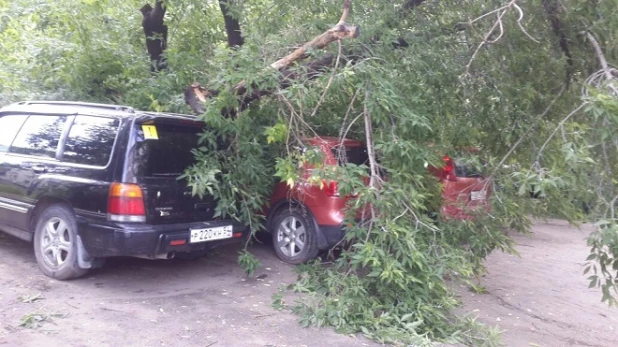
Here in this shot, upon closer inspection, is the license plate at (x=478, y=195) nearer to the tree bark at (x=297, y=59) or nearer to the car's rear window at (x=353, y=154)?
the car's rear window at (x=353, y=154)

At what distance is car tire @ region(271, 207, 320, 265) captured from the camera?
7.60 m

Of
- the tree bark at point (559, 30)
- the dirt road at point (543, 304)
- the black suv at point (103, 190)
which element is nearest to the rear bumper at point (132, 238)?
the black suv at point (103, 190)

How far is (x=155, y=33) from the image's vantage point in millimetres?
8547

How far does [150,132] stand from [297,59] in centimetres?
161

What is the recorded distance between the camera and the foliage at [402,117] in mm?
5695

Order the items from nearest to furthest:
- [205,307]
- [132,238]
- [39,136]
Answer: [132,238]
[205,307]
[39,136]

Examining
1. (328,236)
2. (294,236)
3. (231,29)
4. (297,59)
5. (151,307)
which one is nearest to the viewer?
(151,307)

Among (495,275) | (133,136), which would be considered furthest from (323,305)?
(495,275)

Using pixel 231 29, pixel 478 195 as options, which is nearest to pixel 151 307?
pixel 478 195

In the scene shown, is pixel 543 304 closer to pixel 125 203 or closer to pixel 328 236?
pixel 328 236

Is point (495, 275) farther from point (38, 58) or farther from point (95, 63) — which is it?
point (38, 58)

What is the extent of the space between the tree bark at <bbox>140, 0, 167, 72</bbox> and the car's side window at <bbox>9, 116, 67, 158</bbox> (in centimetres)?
190

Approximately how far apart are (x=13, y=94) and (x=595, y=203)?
23.4 ft

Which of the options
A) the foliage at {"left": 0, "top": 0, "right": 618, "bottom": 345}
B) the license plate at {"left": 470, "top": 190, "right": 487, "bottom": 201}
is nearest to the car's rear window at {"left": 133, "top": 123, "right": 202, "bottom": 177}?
the foliage at {"left": 0, "top": 0, "right": 618, "bottom": 345}
